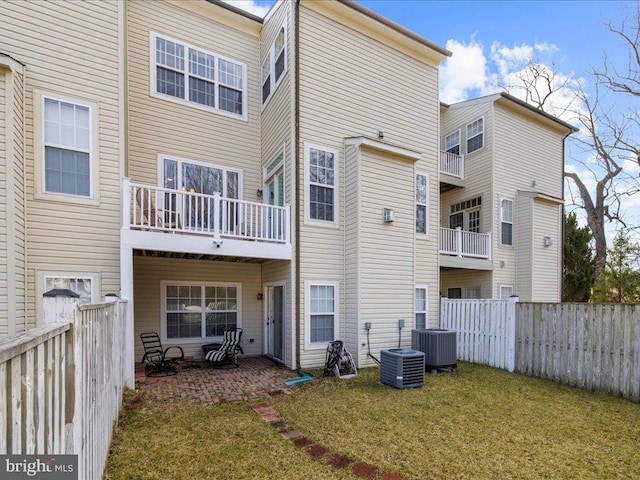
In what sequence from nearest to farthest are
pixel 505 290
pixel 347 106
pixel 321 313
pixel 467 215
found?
1. pixel 321 313
2. pixel 347 106
3. pixel 505 290
4. pixel 467 215

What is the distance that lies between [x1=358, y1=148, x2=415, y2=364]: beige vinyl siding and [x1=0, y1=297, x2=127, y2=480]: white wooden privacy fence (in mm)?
6017

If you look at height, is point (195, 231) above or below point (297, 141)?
below

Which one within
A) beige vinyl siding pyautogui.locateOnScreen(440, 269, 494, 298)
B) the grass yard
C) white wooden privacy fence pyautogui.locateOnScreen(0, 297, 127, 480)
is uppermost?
white wooden privacy fence pyautogui.locateOnScreen(0, 297, 127, 480)

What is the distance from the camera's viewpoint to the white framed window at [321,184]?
334 inches

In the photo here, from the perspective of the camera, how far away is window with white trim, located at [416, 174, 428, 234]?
10414 millimetres

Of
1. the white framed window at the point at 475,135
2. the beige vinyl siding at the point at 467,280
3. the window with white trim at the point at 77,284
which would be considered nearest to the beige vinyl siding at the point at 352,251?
the window with white trim at the point at 77,284

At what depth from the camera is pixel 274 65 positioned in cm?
952

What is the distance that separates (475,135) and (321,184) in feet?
28.0

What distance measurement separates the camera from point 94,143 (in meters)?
6.91

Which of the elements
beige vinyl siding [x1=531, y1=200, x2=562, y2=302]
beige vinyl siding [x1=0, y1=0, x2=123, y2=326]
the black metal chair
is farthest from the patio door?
beige vinyl siding [x1=531, y1=200, x2=562, y2=302]

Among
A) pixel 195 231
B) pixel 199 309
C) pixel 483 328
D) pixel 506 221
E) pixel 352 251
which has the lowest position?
pixel 483 328

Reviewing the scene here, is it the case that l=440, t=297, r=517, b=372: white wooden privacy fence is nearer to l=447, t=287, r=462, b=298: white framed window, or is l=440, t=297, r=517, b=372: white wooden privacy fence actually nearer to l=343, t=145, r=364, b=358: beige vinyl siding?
l=343, t=145, r=364, b=358: beige vinyl siding

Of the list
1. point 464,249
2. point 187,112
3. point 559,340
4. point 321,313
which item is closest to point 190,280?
point 321,313

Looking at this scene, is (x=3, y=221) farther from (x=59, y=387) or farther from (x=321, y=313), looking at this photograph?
(x=321, y=313)
